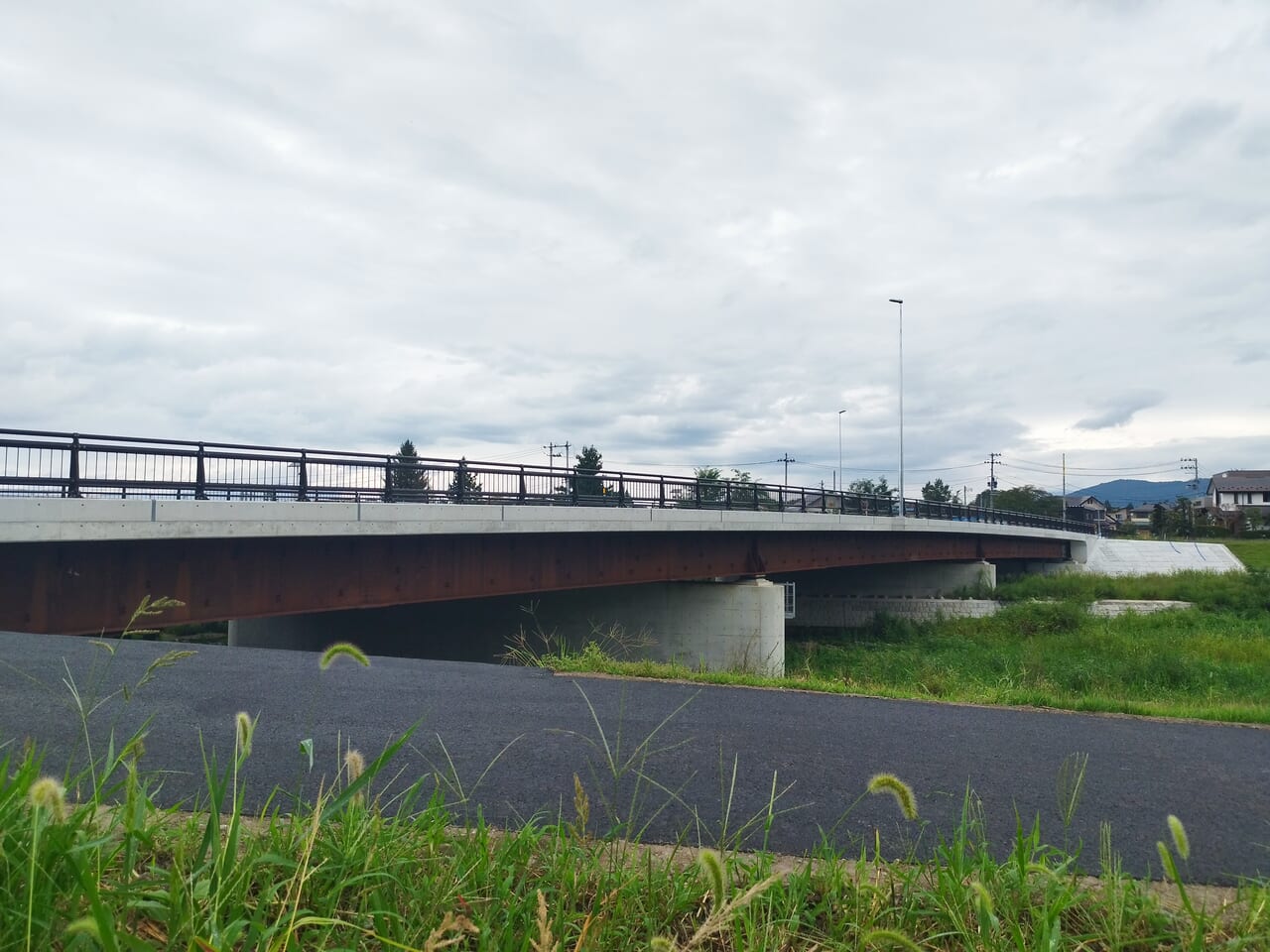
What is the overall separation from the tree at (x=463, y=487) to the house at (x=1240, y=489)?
128639 millimetres

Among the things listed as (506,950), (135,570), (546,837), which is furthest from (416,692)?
(135,570)

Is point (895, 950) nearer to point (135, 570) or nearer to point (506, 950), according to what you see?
point (506, 950)

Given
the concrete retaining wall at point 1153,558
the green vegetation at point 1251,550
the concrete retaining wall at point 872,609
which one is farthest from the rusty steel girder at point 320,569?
the green vegetation at point 1251,550

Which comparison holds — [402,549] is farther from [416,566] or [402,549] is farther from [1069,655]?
[1069,655]

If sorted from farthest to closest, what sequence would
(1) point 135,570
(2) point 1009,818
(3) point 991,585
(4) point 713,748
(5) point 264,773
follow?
(3) point 991,585 → (1) point 135,570 → (4) point 713,748 → (5) point 264,773 → (2) point 1009,818

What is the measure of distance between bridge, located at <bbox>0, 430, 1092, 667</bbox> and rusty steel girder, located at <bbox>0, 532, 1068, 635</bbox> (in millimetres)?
30

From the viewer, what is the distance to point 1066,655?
25766 millimetres

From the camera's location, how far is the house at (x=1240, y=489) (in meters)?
124

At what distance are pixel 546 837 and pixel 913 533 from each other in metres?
42.4

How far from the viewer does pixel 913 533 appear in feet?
142

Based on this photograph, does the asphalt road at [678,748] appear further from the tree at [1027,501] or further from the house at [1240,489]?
the house at [1240,489]

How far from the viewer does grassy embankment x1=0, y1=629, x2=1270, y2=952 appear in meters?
2.17

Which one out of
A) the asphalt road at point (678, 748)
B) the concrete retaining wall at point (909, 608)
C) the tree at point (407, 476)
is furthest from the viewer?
the concrete retaining wall at point (909, 608)

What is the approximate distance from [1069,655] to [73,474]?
25.1 m
